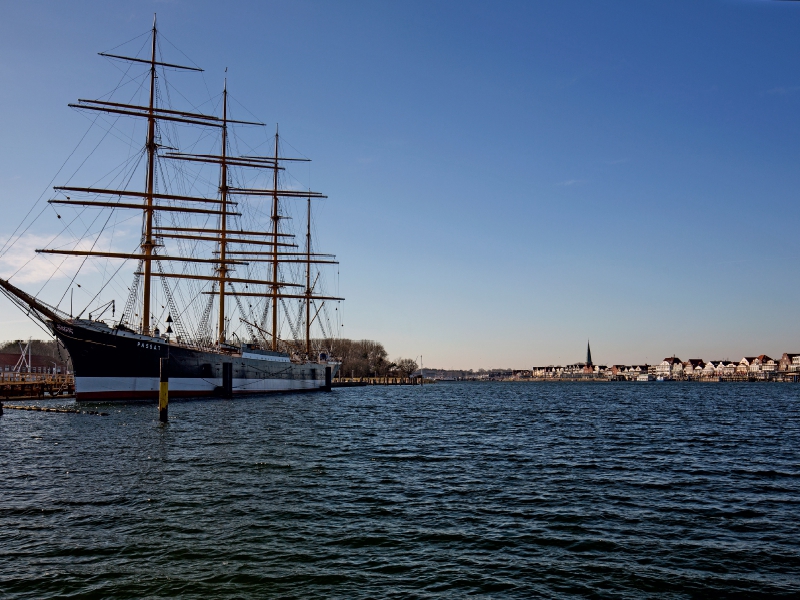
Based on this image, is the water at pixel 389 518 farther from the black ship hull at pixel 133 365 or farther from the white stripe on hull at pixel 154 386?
the white stripe on hull at pixel 154 386

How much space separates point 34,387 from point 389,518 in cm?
5662

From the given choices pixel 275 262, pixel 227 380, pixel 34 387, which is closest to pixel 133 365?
pixel 227 380

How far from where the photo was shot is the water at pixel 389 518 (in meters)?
9.98

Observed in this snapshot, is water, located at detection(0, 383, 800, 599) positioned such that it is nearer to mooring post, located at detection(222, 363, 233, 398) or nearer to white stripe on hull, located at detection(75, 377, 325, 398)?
white stripe on hull, located at detection(75, 377, 325, 398)

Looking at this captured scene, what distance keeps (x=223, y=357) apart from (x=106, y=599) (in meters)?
57.2

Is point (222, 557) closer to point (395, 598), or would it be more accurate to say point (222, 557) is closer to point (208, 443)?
point (395, 598)

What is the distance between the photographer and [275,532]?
12609 mm

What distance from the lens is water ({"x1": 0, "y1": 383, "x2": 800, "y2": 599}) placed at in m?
9.98

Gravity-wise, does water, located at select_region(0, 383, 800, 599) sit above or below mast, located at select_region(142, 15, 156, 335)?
below

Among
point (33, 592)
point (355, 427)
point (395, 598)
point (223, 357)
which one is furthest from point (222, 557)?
point (223, 357)

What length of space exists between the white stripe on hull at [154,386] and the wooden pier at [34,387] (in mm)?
8861

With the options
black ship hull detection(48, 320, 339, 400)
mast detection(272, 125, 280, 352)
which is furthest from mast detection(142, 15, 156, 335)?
mast detection(272, 125, 280, 352)

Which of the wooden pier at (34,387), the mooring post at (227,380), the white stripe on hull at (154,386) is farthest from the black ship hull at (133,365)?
the wooden pier at (34,387)

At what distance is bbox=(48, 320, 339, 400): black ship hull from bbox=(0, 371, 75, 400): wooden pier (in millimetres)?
8962
